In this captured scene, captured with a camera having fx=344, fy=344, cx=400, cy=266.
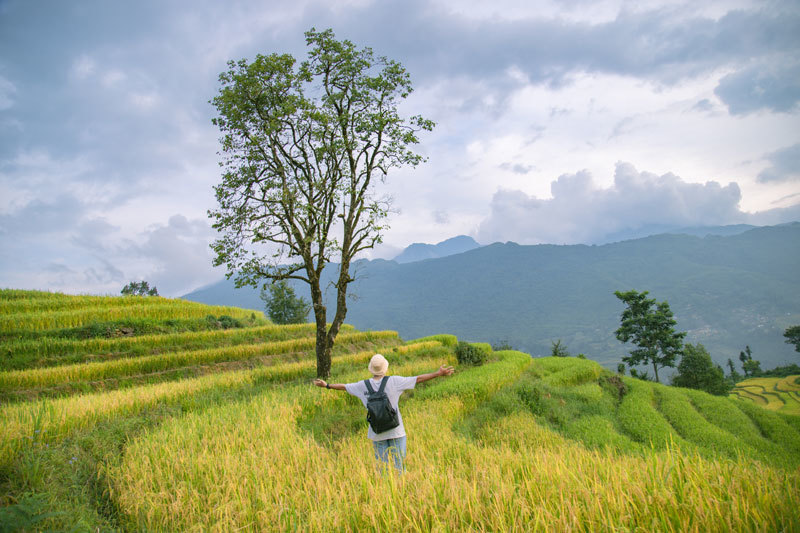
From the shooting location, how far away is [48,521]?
12.6 ft

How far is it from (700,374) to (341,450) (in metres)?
52.1

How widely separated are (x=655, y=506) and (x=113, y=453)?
337 inches

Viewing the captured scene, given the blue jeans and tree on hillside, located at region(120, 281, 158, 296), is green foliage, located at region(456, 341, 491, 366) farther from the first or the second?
tree on hillside, located at region(120, 281, 158, 296)

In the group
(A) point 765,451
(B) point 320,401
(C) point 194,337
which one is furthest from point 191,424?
(A) point 765,451

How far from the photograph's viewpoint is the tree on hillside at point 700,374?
1590 inches

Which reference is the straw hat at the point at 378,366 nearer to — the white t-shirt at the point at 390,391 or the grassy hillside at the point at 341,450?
the white t-shirt at the point at 390,391

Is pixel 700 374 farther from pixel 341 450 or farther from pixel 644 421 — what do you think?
pixel 341 450

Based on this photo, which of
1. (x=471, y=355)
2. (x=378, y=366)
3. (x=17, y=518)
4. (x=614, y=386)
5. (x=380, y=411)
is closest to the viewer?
(x=17, y=518)

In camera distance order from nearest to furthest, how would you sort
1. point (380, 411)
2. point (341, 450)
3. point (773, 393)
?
point (380, 411) < point (341, 450) < point (773, 393)

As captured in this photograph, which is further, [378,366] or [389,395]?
[378,366]

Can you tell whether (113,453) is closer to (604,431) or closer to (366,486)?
(366,486)

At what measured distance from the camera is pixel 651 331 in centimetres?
4688

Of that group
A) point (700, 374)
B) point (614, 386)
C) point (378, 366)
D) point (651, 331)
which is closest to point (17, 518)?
point (378, 366)

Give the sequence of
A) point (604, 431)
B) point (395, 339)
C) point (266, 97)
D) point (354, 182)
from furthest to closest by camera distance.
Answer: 1. point (395, 339)
2. point (354, 182)
3. point (266, 97)
4. point (604, 431)
